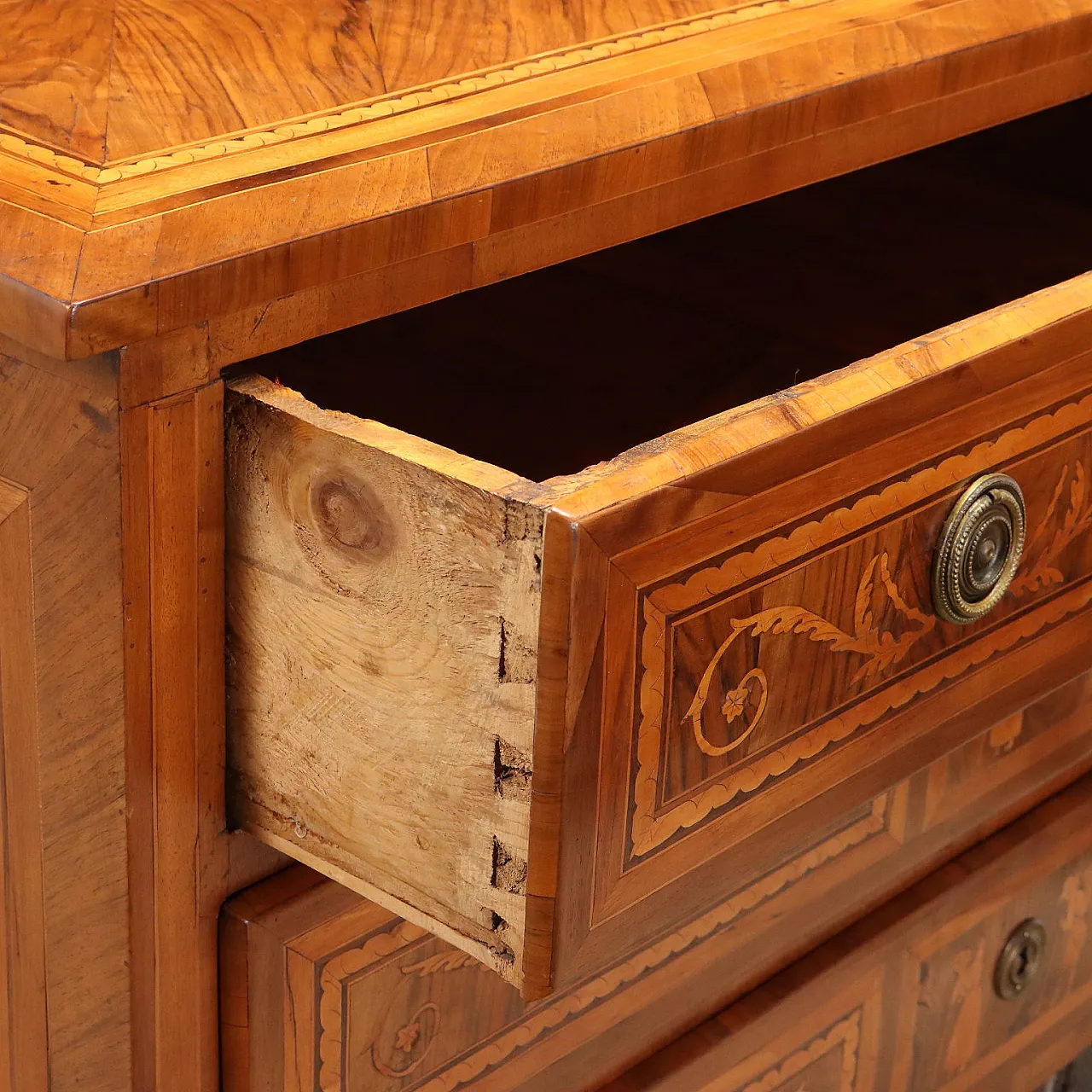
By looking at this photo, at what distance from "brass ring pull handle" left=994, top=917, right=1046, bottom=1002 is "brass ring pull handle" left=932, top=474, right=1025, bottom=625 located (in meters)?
0.40

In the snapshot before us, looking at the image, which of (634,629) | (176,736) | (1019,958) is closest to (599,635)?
(634,629)

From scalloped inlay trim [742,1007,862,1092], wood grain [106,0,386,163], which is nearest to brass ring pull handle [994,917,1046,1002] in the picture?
scalloped inlay trim [742,1007,862,1092]

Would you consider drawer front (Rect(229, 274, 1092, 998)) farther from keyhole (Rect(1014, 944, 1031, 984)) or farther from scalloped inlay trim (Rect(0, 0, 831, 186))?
keyhole (Rect(1014, 944, 1031, 984))

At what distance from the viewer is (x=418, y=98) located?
23.9 inches

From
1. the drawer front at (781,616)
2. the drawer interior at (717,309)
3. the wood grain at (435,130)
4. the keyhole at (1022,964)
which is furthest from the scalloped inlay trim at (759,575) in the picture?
the keyhole at (1022,964)

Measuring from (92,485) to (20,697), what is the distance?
0.09 meters

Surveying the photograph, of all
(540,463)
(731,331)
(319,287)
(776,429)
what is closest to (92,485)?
(319,287)

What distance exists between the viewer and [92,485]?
0.54 m

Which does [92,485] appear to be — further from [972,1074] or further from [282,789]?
[972,1074]

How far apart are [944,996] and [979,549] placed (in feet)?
1.34

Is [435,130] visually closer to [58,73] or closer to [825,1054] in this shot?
[58,73]

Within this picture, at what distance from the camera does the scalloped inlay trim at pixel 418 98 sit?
541mm

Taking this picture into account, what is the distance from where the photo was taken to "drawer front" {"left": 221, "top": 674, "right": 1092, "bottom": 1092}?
2.14ft

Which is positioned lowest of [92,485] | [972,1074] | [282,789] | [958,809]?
[972,1074]
